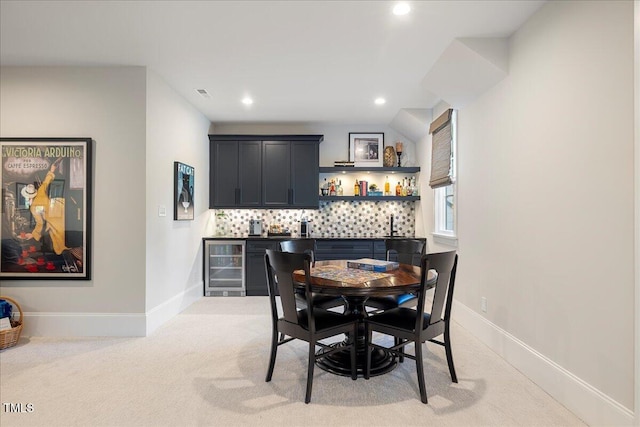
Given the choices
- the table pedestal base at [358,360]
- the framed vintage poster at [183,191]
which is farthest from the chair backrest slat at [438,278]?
the framed vintage poster at [183,191]

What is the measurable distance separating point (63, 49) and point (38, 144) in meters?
1.00

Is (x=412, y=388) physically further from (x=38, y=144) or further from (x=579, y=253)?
(x=38, y=144)

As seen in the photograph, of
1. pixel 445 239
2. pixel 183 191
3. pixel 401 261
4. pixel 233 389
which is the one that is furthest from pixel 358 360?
pixel 183 191

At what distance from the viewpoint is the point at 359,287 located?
87.0 inches

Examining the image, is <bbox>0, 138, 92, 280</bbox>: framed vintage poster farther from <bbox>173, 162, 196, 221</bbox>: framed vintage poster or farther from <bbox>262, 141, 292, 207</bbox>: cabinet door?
<bbox>262, 141, 292, 207</bbox>: cabinet door

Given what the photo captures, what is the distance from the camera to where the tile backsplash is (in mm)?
5801

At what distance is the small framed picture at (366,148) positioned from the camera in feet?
19.0

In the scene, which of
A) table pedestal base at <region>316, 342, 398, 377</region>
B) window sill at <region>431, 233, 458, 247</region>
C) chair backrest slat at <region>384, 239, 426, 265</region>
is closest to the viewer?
table pedestal base at <region>316, 342, 398, 377</region>

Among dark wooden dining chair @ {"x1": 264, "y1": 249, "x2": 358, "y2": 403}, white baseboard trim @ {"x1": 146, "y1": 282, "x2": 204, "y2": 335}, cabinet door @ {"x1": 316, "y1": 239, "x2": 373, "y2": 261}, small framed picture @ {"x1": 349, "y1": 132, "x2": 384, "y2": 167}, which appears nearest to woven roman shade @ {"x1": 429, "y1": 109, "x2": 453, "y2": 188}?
small framed picture @ {"x1": 349, "y1": 132, "x2": 384, "y2": 167}

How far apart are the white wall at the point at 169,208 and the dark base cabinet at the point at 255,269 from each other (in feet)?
2.32

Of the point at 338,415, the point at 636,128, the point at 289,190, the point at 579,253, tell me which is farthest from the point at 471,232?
the point at 289,190

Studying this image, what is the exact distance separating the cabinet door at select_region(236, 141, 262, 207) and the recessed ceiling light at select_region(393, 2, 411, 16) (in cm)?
335

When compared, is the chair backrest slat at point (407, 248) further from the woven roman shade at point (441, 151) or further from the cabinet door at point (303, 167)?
the cabinet door at point (303, 167)

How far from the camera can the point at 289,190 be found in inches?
217
